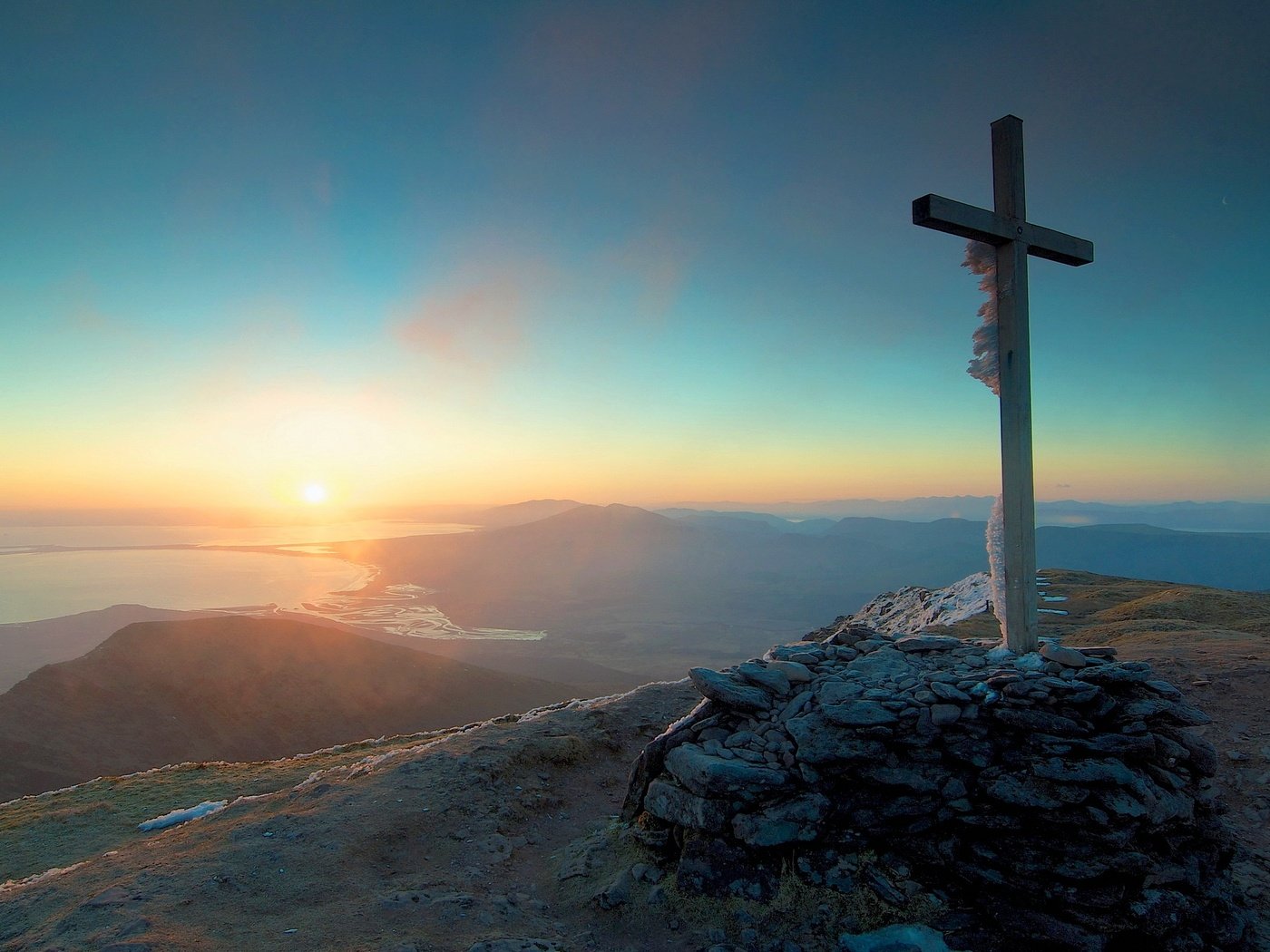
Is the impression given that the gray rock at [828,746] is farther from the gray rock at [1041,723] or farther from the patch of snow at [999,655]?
the patch of snow at [999,655]

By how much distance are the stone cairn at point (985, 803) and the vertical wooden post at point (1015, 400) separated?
577mm

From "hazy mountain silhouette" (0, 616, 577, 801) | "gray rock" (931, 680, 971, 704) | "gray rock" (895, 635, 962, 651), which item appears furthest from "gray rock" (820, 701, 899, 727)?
"hazy mountain silhouette" (0, 616, 577, 801)

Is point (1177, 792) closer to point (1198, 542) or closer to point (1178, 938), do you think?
point (1178, 938)

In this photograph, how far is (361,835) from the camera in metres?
8.55

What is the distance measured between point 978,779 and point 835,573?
183 metres

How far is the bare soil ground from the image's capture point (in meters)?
6.45

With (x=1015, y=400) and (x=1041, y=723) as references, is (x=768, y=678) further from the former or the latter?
(x=1015, y=400)

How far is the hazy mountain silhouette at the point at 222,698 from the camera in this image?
35406 millimetres

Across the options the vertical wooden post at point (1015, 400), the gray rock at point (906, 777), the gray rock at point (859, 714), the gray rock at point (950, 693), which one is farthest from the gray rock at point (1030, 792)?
the vertical wooden post at point (1015, 400)

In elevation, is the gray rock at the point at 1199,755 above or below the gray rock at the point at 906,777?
above

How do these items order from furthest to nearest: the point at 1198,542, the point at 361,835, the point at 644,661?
the point at 1198,542 < the point at 644,661 < the point at 361,835

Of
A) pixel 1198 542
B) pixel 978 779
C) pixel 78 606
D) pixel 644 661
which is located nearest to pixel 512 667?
pixel 644 661

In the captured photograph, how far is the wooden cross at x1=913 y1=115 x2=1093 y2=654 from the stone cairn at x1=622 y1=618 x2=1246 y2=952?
782 mm

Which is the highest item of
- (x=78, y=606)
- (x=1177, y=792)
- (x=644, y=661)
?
(x=1177, y=792)
